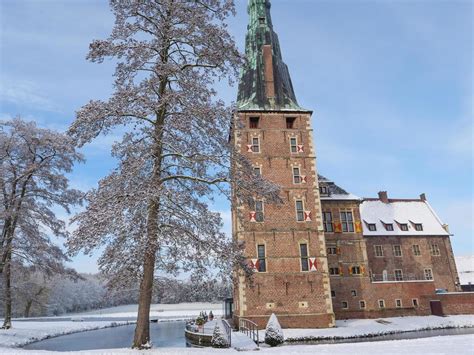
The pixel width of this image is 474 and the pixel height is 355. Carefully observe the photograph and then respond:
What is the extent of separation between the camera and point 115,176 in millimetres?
9602

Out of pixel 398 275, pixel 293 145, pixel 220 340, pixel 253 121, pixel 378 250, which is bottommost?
pixel 220 340

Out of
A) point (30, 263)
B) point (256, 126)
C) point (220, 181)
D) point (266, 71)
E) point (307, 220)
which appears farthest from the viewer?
point (266, 71)

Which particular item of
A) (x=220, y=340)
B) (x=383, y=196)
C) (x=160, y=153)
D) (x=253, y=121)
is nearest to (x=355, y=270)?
(x=383, y=196)

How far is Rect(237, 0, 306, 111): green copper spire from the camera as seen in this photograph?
2769cm

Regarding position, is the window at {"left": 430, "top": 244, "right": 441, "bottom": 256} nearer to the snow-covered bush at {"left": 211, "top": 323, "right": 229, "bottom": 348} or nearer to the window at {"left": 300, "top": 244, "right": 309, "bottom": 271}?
the window at {"left": 300, "top": 244, "right": 309, "bottom": 271}

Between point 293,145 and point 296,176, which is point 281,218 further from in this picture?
point 293,145

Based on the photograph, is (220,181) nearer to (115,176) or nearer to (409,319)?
(115,176)

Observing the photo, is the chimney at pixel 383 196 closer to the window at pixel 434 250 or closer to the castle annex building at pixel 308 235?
the castle annex building at pixel 308 235

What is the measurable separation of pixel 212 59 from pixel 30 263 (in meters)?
16.0

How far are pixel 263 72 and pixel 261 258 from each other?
49.2ft

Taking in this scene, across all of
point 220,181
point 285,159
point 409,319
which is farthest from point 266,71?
point 409,319

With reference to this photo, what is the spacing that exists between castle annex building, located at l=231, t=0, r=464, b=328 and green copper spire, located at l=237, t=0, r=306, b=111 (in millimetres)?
85

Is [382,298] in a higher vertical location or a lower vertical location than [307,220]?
lower

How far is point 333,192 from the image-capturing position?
105 ft
